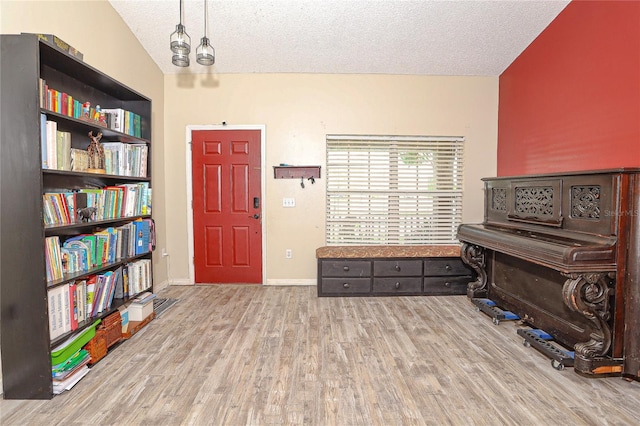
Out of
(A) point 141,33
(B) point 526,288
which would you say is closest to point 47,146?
(A) point 141,33

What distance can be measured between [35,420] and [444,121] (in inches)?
193

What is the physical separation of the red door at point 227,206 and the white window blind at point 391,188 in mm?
1049

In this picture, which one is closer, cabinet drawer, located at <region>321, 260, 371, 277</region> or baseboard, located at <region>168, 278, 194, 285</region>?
cabinet drawer, located at <region>321, 260, 371, 277</region>

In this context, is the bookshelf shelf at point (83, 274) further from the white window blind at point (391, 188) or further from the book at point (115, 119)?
the white window blind at point (391, 188)

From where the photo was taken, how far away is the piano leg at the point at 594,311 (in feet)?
7.13

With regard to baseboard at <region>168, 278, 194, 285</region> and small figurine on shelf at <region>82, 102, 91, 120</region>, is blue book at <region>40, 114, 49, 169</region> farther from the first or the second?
baseboard at <region>168, 278, 194, 285</region>

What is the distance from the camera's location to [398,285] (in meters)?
4.00

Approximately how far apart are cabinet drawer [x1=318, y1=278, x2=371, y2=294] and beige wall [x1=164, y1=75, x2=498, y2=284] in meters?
0.57

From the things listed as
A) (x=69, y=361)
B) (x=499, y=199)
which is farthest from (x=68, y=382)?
(x=499, y=199)

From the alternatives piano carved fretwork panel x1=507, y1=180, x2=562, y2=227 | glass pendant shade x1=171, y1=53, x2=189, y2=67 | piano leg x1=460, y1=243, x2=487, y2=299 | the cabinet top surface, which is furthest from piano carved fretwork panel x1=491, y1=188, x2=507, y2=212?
glass pendant shade x1=171, y1=53, x2=189, y2=67

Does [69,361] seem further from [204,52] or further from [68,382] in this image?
[204,52]

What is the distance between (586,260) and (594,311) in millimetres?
368

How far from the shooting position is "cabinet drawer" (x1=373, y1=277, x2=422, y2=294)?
4.00m

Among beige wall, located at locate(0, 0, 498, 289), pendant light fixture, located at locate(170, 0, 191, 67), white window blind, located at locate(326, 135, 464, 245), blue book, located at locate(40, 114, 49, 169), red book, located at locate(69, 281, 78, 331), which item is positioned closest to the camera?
blue book, located at locate(40, 114, 49, 169)
